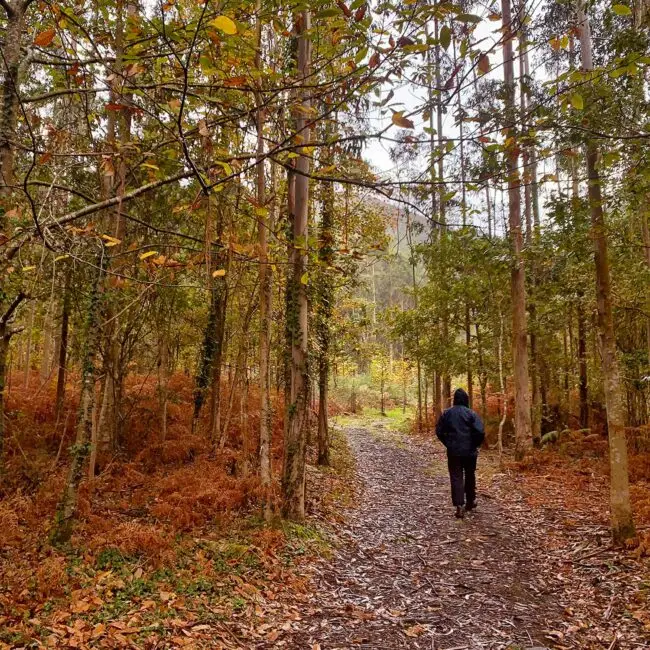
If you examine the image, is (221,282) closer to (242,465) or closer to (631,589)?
(242,465)

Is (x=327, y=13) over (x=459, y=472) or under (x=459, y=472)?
over

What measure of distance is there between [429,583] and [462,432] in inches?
110

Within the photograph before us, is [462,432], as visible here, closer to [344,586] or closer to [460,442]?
[460,442]

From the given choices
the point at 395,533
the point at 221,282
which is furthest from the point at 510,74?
the point at 395,533

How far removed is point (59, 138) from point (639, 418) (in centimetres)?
1583

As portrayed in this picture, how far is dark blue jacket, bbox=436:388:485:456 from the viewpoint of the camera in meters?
7.78

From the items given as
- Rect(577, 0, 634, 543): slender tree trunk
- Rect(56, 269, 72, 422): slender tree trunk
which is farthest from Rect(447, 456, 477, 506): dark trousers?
Rect(56, 269, 72, 422): slender tree trunk

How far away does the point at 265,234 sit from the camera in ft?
24.8

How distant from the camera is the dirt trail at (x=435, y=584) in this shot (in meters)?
4.43

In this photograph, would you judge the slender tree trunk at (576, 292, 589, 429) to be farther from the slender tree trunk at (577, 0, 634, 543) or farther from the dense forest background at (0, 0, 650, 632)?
the slender tree trunk at (577, 0, 634, 543)

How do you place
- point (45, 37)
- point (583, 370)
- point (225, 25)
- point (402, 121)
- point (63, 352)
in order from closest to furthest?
point (225, 25) < point (402, 121) < point (45, 37) < point (63, 352) < point (583, 370)

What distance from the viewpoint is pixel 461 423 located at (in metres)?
7.86

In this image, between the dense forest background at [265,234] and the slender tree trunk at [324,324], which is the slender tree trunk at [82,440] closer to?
the dense forest background at [265,234]

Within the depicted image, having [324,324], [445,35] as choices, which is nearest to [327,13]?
[445,35]
